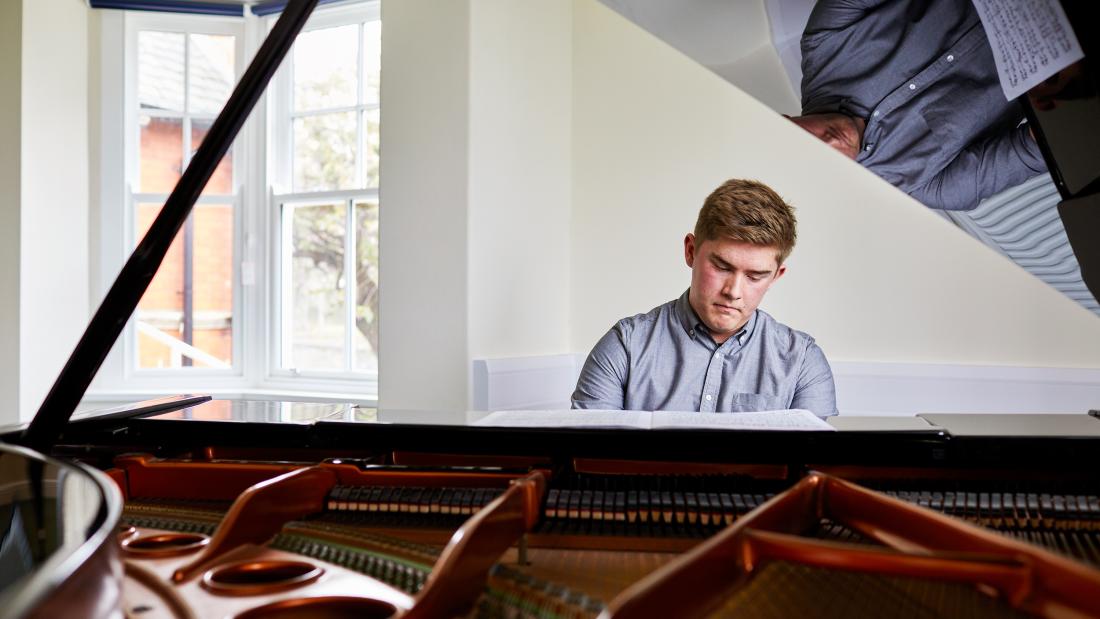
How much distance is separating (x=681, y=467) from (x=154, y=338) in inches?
145

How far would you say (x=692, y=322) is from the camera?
253 cm

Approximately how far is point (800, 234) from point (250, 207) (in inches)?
101

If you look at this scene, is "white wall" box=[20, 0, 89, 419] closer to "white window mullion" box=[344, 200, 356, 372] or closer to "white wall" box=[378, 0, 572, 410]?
"white window mullion" box=[344, 200, 356, 372]

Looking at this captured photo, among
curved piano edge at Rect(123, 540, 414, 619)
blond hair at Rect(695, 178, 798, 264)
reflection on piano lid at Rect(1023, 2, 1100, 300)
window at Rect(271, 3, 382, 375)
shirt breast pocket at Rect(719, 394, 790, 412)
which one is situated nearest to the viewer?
curved piano edge at Rect(123, 540, 414, 619)

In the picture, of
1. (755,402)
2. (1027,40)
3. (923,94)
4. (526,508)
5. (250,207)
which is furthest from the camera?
(250,207)

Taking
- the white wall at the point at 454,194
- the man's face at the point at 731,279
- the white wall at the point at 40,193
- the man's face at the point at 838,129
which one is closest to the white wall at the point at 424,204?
the white wall at the point at 454,194

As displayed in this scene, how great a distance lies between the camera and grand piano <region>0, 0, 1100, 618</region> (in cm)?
82

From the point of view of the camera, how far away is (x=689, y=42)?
67.5 inches

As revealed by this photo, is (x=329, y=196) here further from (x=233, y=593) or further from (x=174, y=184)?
(x=233, y=593)

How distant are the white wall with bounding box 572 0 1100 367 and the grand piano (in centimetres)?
162

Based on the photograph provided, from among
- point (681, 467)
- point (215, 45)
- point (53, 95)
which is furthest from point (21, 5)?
point (681, 467)

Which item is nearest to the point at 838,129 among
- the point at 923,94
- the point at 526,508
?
the point at 923,94

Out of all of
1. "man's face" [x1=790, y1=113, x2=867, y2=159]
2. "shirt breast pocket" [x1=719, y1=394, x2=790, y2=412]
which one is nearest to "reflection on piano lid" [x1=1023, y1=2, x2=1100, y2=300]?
"man's face" [x1=790, y1=113, x2=867, y2=159]

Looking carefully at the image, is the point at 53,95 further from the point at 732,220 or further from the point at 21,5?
the point at 732,220
